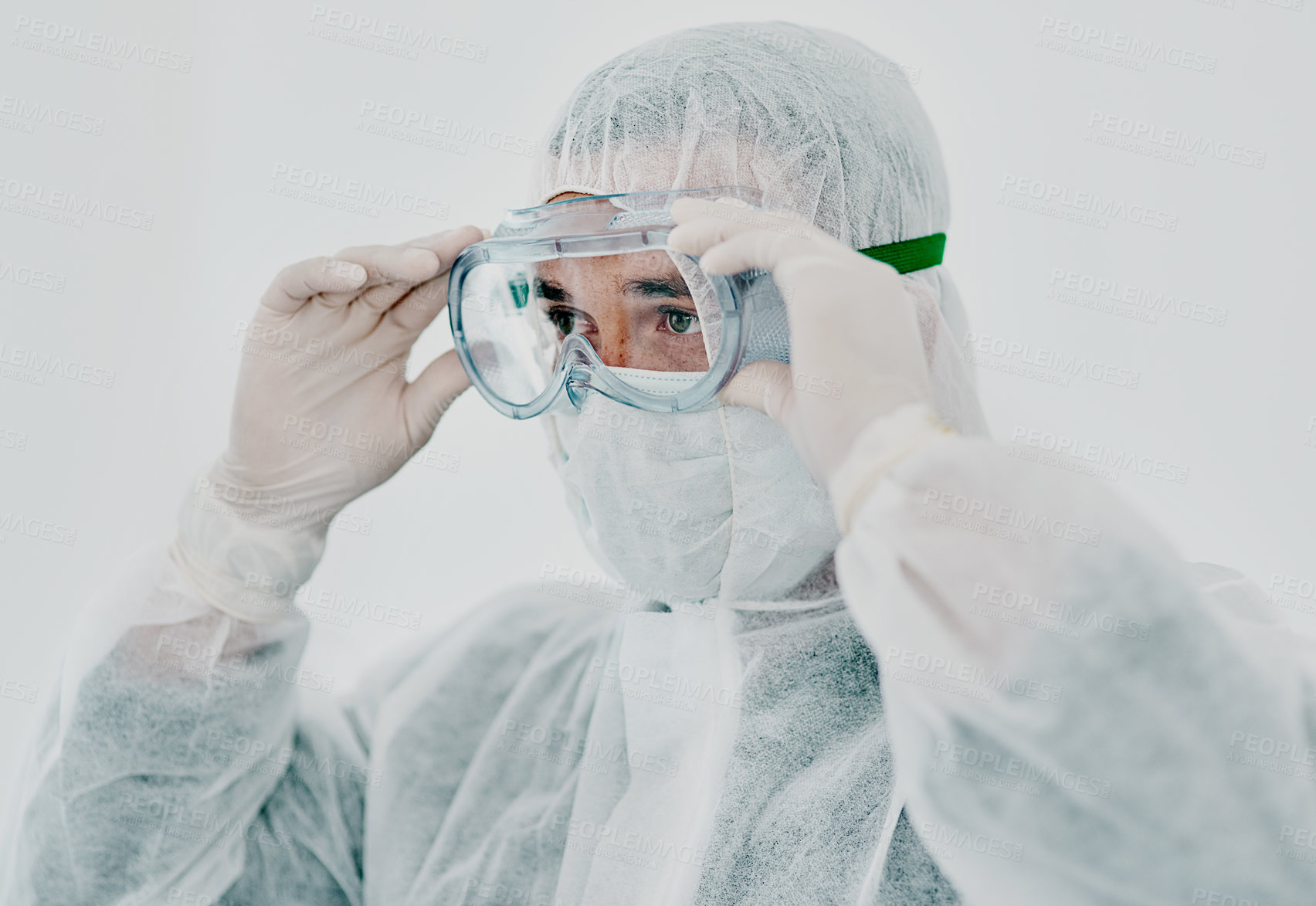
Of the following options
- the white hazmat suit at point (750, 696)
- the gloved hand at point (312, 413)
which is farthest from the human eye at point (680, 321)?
the gloved hand at point (312, 413)

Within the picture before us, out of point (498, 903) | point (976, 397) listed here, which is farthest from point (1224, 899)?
point (498, 903)

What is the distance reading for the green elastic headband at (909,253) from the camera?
1.53 meters

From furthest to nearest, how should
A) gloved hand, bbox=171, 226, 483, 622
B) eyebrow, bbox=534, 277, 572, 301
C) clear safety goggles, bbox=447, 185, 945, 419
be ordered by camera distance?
1. gloved hand, bbox=171, 226, 483, 622
2. eyebrow, bbox=534, 277, 572, 301
3. clear safety goggles, bbox=447, 185, 945, 419

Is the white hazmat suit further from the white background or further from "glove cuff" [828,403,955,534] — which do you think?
the white background

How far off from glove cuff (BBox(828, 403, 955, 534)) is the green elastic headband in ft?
1.91

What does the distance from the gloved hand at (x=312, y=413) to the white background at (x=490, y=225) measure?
248 millimetres

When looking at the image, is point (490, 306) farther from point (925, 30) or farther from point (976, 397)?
point (925, 30)

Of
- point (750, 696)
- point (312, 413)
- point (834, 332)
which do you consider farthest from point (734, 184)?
point (312, 413)

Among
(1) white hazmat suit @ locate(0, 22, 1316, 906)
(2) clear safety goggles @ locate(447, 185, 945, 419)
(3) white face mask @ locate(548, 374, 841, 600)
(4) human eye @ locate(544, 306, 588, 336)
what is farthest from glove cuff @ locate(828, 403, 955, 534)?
(4) human eye @ locate(544, 306, 588, 336)

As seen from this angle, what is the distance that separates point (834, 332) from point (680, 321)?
0.47 metres

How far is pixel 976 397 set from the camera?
1424 mm

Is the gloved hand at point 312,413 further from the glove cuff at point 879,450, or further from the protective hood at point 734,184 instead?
the glove cuff at point 879,450

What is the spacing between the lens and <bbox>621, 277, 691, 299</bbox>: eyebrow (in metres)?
1.46

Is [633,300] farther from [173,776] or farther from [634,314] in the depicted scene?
[173,776]
